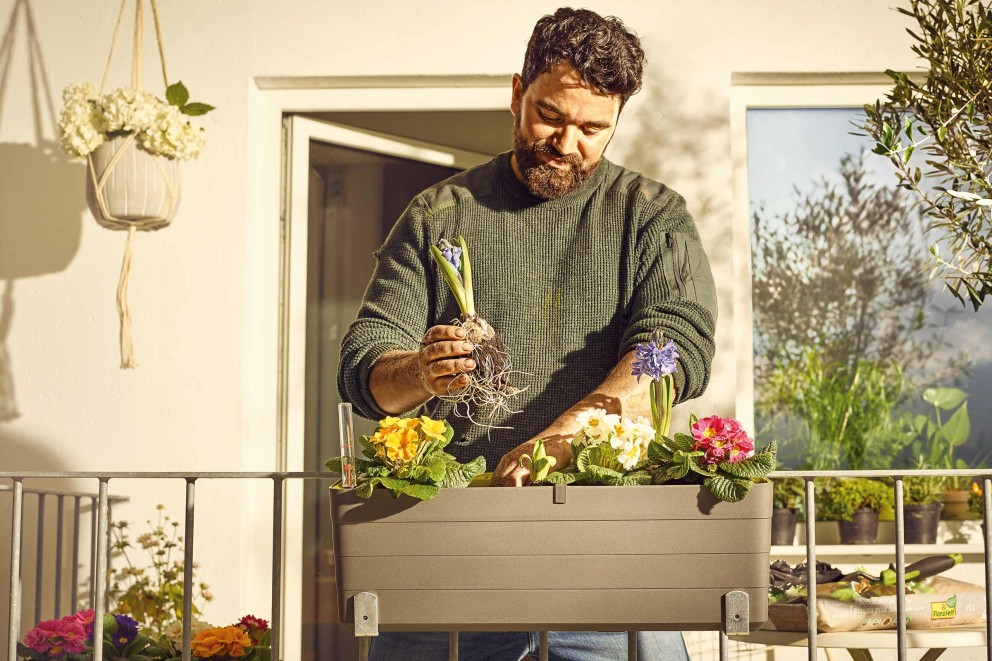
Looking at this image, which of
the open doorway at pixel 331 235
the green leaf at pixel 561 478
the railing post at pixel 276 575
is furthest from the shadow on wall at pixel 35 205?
the green leaf at pixel 561 478

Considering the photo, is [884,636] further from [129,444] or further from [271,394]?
[129,444]

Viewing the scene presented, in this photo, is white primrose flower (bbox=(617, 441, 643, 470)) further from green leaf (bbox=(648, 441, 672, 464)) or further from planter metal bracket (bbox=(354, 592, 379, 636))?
planter metal bracket (bbox=(354, 592, 379, 636))

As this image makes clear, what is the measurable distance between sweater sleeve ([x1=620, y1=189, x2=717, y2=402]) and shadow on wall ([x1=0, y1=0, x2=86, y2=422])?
2282 millimetres

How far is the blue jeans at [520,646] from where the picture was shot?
1.54 metres

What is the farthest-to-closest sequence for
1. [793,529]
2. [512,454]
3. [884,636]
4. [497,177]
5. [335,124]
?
[335,124] → [793,529] → [884,636] → [497,177] → [512,454]

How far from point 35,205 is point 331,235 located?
0.93m

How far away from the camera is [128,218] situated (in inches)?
116

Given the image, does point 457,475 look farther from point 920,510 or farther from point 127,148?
point 920,510

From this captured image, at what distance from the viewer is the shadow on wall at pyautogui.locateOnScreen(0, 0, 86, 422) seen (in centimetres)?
333

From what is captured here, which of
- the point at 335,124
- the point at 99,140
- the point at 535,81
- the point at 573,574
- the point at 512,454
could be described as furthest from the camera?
the point at 335,124

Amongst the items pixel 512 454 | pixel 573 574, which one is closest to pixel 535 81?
pixel 512 454

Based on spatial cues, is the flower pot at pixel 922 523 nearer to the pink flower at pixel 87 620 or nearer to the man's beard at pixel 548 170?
the man's beard at pixel 548 170

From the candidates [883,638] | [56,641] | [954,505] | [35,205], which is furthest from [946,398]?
[35,205]

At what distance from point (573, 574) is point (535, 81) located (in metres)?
0.83
